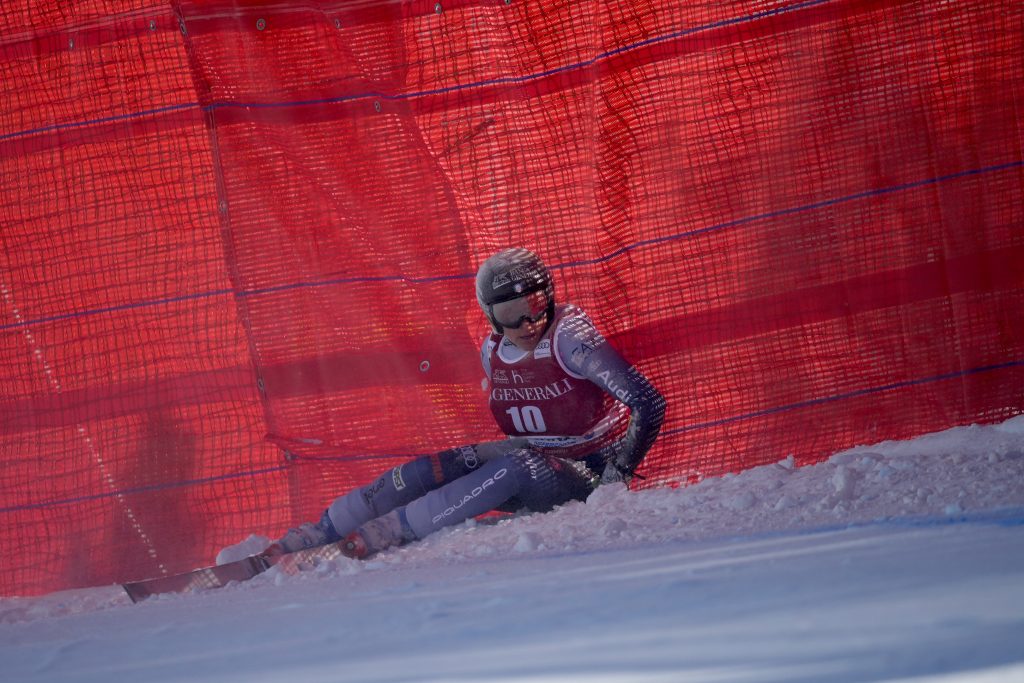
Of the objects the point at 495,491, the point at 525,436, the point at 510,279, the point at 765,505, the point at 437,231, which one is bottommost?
the point at 765,505

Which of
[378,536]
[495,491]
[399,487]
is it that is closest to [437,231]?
[399,487]

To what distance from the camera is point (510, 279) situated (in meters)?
3.75

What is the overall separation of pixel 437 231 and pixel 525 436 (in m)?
1.00

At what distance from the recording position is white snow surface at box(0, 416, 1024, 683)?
171 cm

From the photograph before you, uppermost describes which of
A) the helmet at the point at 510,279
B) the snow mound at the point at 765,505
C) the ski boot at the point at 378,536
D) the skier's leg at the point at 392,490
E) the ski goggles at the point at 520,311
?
the helmet at the point at 510,279

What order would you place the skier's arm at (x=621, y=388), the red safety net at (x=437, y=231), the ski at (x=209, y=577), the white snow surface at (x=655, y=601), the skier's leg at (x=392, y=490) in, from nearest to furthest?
the white snow surface at (x=655, y=601), the ski at (x=209, y=577), the skier's arm at (x=621, y=388), the skier's leg at (x=392, y=490), the red safety net at (x=437, y=231)

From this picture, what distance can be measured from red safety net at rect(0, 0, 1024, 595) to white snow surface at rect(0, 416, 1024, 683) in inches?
22.8

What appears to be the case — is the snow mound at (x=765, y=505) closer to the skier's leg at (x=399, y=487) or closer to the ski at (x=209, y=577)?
the ski at (x=209, y=577)

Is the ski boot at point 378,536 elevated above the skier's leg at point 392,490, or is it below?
below

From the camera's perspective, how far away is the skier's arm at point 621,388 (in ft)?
12.1

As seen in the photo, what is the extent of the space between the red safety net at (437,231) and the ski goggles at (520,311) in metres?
0.67

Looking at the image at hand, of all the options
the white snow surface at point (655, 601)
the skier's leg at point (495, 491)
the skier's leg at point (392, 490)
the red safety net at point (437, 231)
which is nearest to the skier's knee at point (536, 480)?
the skier's leg at point (495, 491)

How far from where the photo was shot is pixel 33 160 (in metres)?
4.32

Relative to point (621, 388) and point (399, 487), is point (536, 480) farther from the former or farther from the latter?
point (399, 487)
